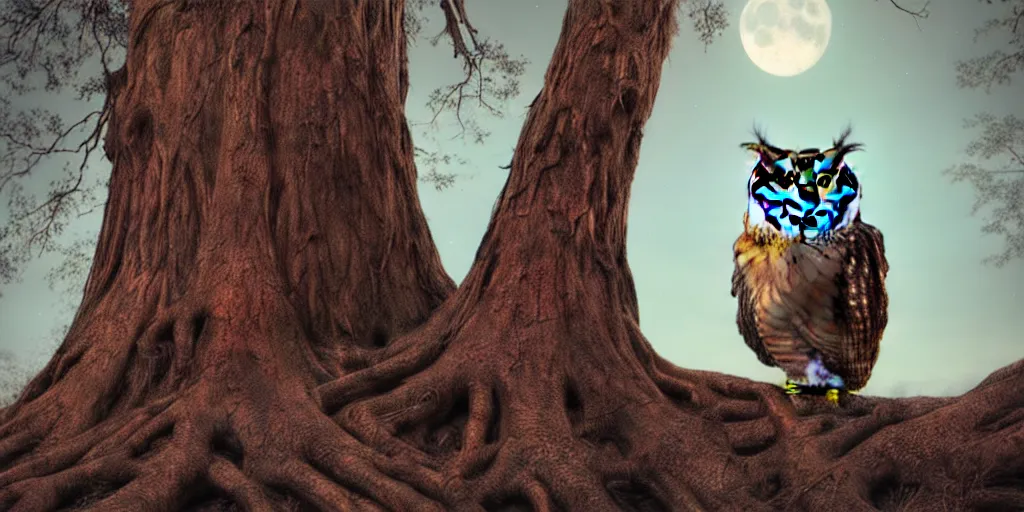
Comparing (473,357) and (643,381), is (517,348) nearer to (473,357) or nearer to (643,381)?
(473,357)

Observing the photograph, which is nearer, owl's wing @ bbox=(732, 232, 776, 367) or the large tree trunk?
owl's wing @ bbox=(732, 232, 776, 367)

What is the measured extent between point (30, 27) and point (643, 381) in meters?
5.20

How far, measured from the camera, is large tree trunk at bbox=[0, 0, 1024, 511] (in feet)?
13.1

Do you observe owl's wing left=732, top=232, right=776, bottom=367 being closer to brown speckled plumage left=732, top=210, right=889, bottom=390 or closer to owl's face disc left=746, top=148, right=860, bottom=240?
brown speckled plumage left=732, top=210, right=889, bottom=390

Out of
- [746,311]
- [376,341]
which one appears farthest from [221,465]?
[746,311]

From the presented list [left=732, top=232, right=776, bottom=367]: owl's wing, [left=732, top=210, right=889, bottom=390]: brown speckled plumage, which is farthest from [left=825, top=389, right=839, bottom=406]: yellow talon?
[left=732, top=232, right=776, bottom=367]: owl's wing

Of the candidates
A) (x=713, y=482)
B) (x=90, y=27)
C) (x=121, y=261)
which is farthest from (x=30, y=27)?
(x=713, y=482)

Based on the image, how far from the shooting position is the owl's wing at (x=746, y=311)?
12.3ft

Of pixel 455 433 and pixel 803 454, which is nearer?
pixel 803 454

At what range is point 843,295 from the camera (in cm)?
360

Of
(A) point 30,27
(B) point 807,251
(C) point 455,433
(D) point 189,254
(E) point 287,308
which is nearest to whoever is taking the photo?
(B) point 807,251

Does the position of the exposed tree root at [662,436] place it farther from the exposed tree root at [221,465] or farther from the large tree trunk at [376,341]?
the exposed tree root at [221,465]

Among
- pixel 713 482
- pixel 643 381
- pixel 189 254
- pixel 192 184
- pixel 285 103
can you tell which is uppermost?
pixel 285 103

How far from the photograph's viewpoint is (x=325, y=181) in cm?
539
